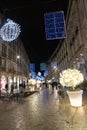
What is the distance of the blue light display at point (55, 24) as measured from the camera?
16688mm

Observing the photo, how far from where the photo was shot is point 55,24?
1703cm

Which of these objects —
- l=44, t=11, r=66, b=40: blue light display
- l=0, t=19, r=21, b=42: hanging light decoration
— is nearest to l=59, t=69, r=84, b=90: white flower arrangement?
l=0, t=19, r=21, b=42: hanging light decoration

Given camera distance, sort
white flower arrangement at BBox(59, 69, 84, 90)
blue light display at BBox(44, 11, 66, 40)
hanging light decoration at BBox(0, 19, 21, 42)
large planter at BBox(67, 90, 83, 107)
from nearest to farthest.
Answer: large planter at BBox(67, 90, 83, 107)
white flower arrangement at BBox(59, 69, 84, 90)
hanging light decoration at BBox(0, 19, 21, 42)
blue light display at BBox(44, 11, 66, 40)

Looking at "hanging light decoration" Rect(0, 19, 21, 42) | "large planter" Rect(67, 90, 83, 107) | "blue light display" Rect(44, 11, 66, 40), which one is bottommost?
"large planter" Rect(67, 90, 83, 107)

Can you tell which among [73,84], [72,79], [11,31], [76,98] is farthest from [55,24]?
[76,98]

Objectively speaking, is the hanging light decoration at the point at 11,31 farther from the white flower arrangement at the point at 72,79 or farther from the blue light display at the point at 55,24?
the white flower arrangement at the point at 72,79

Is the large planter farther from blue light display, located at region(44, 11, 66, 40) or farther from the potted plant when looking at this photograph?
blue light display, located at region(44, 11, 66, 40)

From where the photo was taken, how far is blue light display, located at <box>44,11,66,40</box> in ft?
54.7

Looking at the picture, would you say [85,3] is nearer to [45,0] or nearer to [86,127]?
[45,0]

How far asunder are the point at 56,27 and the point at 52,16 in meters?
1.19

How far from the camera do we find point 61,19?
16656 mm

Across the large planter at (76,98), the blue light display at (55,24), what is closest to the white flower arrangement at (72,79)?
the large planter at (76,98)

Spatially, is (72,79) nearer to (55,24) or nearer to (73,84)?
(73,84)

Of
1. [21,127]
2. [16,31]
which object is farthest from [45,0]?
[21,127]
